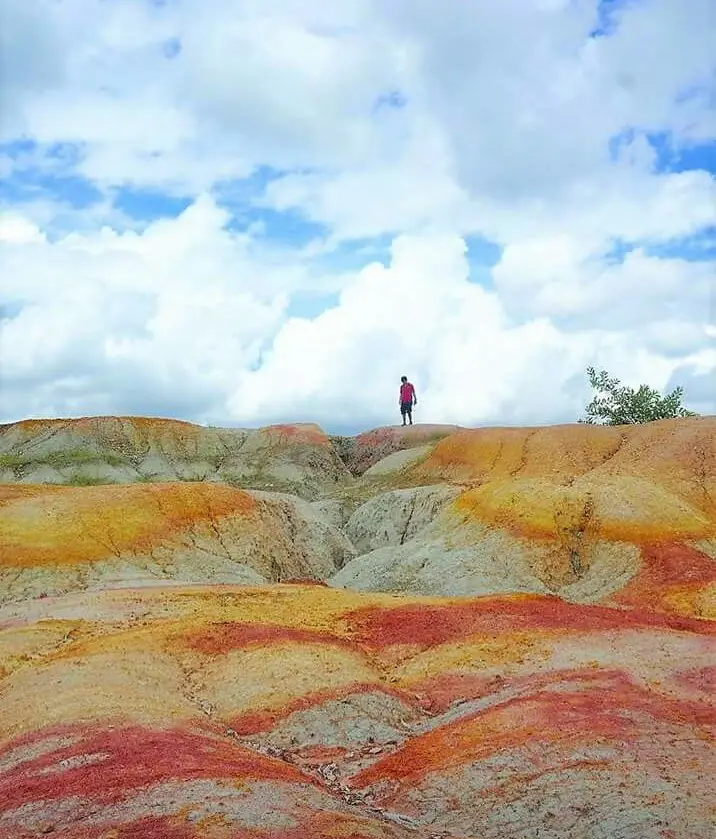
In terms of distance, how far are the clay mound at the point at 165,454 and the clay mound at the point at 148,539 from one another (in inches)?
821

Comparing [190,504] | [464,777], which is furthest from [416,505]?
[464,777]

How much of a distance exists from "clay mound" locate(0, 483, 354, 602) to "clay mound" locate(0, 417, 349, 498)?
20.9m

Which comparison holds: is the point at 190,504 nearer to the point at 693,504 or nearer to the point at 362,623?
the point at 362,623

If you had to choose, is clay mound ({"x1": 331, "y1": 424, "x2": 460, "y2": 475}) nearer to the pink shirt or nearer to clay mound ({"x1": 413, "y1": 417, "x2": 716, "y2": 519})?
the pink shirt

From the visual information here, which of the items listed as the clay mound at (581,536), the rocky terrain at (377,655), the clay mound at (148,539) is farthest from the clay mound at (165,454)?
the clay mound at (581,536)

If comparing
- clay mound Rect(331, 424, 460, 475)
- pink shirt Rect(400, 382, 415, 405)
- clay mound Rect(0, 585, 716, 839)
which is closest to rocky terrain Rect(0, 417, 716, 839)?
clay mound Rect(0, 585, 716, 839)

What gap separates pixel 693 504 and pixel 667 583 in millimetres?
11527

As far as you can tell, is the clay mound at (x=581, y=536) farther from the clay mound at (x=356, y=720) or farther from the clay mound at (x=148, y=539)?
the clay mound at (x=356, y=720)

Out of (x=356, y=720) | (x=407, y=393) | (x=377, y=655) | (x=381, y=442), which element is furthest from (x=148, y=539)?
(x=381, y=442)

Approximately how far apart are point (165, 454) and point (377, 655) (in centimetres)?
5885

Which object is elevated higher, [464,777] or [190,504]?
[190,504]

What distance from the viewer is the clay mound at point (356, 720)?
1476 centimetres

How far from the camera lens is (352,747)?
20203mm

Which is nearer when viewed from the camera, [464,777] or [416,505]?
[464,777]
